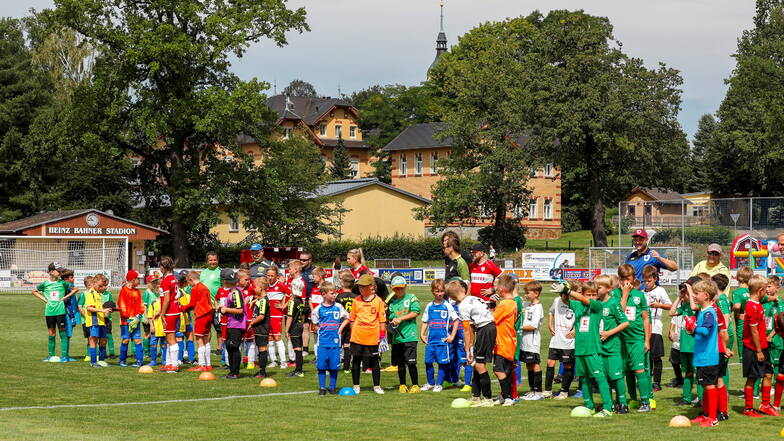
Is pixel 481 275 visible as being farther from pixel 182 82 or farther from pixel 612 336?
pixel 182 82

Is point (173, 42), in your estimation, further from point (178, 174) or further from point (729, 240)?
point (729, 240)

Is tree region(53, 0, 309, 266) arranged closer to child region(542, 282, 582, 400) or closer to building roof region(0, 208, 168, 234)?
building roof region(0, 208, 168, 234)

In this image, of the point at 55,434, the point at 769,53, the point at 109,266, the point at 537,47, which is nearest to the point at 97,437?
the point at 55,434

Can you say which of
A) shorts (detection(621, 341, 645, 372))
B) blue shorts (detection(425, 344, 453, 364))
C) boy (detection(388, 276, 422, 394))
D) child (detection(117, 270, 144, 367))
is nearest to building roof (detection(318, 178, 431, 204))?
child (detection(117, 270, 144, 367))

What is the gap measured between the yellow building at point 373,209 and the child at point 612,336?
60.8 m

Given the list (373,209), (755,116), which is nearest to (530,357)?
(373,209)

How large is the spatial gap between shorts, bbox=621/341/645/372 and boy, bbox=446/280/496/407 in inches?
66.2

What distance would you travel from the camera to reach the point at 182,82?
52.9m

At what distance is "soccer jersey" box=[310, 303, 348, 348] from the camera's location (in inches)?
563

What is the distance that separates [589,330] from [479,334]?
5.08ft

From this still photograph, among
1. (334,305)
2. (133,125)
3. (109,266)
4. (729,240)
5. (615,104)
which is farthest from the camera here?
(615,104)

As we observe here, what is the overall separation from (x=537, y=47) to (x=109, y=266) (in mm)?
29519

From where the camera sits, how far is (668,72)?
59688 mm

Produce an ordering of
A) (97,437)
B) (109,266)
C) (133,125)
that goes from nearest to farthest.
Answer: (97,437)
(109,266)
(133,125)
